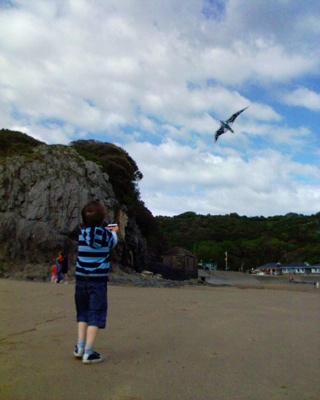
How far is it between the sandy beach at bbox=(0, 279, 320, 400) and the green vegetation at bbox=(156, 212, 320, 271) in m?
94.0

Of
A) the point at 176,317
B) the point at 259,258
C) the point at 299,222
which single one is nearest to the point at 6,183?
the point at 176,317

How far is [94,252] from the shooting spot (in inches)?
148

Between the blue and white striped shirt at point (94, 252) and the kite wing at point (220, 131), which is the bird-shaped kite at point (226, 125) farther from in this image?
the blue and white striped shirt at point (94, 252)

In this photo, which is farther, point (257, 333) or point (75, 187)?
→ point (75, 187)

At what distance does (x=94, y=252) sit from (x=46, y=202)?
24190 mm

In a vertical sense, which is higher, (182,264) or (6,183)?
(6,183)

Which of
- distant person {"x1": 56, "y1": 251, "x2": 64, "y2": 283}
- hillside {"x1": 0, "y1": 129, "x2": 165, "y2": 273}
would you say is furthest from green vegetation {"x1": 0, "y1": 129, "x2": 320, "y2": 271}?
distant person {"x1": 56, "y1": 251, "x2": 64, "y2": 283}

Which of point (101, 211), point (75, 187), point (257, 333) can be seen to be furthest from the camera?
point (75, 187)

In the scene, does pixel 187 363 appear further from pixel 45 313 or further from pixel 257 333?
pixel 45 313

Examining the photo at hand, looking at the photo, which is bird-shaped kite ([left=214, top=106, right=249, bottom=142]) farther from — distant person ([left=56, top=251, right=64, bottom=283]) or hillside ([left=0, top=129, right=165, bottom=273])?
hillside ([left=0, top=129, right=165, bottom=273])

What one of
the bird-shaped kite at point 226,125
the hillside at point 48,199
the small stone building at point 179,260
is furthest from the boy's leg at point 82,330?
the small stone building at point 179,260

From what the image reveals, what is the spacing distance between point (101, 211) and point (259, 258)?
110 m

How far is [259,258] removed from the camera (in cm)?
10862

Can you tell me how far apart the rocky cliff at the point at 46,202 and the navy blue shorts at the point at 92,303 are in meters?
20.8
